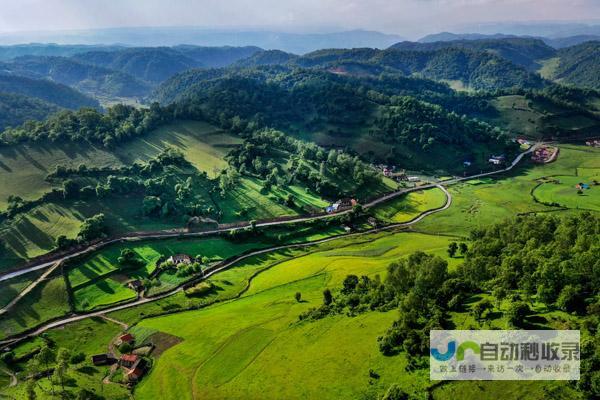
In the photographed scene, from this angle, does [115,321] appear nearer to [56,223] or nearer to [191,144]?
[56,223]

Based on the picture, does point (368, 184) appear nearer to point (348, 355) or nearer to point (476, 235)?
point (476, 235)

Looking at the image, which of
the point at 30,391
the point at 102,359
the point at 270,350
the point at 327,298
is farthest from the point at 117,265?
the point at 327,298

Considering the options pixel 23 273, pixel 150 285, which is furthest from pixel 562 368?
pixel 23 273

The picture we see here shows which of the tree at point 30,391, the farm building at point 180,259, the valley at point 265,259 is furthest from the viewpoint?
the farm building at point 180,259

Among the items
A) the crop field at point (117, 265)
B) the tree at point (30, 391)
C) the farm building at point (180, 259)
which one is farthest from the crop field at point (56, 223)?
the tree at point (30, 391)

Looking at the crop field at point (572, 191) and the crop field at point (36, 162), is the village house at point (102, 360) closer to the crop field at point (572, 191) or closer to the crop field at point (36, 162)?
the crop field at point (36, 162)

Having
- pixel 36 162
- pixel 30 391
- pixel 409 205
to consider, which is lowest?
pixel 30 391
